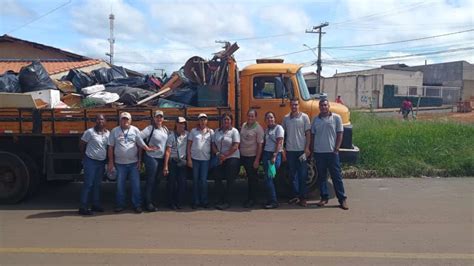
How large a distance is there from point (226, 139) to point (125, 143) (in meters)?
1.61

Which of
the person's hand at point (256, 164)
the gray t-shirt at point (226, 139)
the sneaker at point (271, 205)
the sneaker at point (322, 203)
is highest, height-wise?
the gray t-shirt at point (226, 139)

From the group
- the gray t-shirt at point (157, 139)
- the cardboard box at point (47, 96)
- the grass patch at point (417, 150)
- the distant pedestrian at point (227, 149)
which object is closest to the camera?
the gray t-shirt at point (157, 139)

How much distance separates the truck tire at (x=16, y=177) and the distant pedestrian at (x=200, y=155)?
2.96m

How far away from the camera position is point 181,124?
755cm

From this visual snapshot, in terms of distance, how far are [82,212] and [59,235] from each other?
47.7 inches

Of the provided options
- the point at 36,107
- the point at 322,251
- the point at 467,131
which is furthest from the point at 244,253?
the point at 467,131

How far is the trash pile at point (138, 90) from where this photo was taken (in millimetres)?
8086

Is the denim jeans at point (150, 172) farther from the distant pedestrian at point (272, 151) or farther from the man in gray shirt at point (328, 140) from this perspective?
the man in gray shirt at point (328, 140)

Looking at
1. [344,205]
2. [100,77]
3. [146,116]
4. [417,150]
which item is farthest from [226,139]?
[417,150]

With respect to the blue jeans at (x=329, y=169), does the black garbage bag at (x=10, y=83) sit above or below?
above

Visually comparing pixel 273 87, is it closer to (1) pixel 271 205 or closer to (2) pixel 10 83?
(1) pixel 271 205

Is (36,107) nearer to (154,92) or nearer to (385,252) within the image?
(154,92)

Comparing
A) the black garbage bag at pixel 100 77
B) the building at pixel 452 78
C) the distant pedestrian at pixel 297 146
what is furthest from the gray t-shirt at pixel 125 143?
the building at pixel 452 78

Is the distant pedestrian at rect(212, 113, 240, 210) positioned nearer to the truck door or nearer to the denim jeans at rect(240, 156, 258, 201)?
the denim jeans at rect(240, 156, 258, 201)
